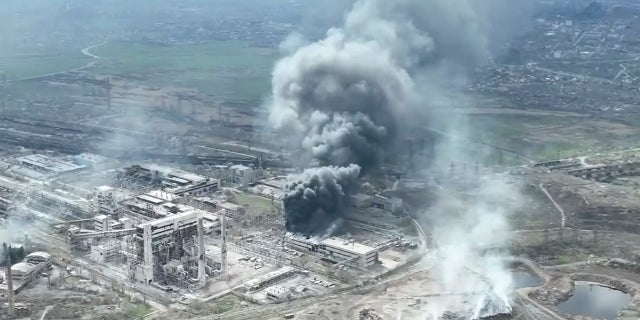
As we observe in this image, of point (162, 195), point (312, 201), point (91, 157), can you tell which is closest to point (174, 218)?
point (312, 201)

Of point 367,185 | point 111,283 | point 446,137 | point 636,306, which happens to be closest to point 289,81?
point 367,185

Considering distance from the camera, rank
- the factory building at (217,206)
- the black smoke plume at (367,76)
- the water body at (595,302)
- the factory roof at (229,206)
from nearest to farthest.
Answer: the water body at (595,302), the factory building at (217,206), the factory roof at (229,206), the black smoke plume at (367,76)

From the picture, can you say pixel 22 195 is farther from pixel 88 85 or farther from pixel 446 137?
pixel 88 85

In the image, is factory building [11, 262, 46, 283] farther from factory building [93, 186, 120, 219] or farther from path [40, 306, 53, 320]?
factory building [93, 186, 120, 219]

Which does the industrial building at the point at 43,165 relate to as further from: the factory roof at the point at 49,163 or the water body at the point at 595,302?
the water body at the point at 595,302

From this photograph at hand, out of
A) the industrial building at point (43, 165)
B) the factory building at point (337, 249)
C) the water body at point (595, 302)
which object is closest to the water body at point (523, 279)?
the water body at point (595, 302)
